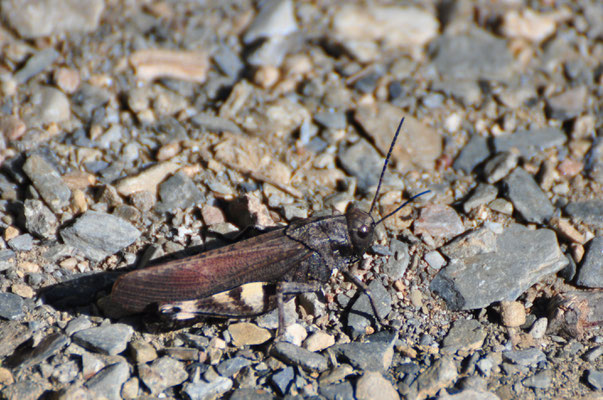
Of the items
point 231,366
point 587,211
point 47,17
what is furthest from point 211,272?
point 47,17

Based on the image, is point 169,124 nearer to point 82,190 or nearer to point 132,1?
point 82,190

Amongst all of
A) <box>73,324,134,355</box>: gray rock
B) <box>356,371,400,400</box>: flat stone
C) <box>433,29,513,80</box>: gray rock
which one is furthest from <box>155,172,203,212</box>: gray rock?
<box>433,29,513,80</box>: gray rock

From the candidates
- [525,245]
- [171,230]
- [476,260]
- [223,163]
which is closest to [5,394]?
[171,230]

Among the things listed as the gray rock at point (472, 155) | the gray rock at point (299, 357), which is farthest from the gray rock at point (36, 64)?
the gray rock at point (472, 155)

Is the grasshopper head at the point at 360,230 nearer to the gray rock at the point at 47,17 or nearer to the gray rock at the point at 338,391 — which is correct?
the gray rock at the point at 338,391

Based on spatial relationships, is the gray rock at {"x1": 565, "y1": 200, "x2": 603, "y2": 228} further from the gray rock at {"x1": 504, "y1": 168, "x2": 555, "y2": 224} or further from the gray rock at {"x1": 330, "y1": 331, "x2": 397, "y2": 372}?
the gray rock at {"x1": 330, "y1": 331, "x2": 397, "y2": 372}

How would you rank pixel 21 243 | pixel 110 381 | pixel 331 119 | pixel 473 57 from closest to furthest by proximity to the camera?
pixel 110 381, pixel 21 243, pixel 331 119, pixel 473 57

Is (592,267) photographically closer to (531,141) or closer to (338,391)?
(531,141)
